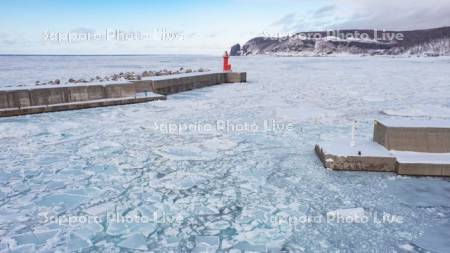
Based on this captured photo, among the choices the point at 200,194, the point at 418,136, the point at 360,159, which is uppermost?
the point at 418,136

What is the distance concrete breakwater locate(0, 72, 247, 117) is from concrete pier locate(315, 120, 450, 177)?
923 centimetres

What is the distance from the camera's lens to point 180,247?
382 centimetres

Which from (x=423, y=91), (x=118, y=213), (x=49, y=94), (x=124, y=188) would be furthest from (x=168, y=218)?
(x=423, y=91)

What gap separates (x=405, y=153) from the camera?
616 cm

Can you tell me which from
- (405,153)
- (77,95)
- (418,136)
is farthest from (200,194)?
(77,95)

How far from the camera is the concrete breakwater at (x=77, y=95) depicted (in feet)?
36.2

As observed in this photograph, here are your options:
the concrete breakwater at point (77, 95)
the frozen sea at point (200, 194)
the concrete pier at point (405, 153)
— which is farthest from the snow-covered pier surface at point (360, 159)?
the concrete breakwater at point (77, 95)

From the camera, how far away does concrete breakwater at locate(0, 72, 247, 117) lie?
11039mm

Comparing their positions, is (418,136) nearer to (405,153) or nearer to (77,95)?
(405,153)

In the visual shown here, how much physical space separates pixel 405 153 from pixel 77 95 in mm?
10603

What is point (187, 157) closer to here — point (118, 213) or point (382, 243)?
point (118, 213)

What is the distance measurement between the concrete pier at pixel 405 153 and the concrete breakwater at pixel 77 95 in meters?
9.23

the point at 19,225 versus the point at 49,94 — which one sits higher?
the point at 49,94

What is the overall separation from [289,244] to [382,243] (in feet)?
3.43
